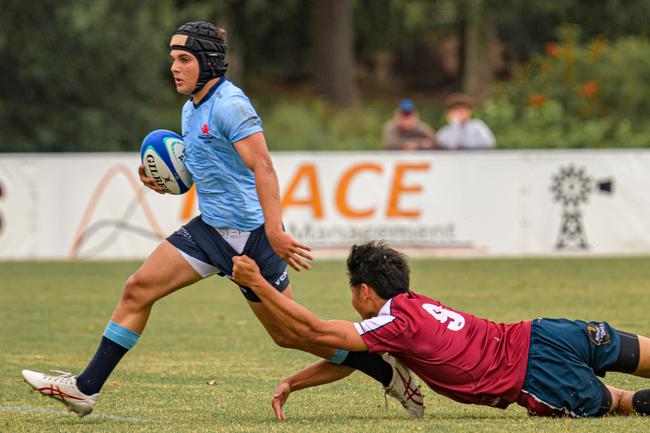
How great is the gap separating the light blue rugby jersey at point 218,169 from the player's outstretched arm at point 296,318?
2.43 feet

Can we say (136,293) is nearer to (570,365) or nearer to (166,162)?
(166,162)

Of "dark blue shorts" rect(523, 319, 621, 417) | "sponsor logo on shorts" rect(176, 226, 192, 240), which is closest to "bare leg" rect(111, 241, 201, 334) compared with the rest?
"sponsor logo on shorts" rect(176, 226, 192, 240)

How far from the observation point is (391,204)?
16.8m

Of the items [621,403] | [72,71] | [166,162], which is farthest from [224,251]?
[72,71]

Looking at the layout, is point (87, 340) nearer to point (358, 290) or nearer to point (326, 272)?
point (358, 290)

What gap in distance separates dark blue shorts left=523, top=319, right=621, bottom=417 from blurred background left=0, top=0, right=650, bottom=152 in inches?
604

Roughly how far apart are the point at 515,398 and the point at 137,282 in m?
2.00

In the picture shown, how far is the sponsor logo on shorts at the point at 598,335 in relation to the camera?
633 centimetres

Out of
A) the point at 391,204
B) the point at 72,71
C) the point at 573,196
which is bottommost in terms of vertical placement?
the point at 391,204

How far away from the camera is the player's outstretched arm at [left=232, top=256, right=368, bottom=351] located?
19.3ft

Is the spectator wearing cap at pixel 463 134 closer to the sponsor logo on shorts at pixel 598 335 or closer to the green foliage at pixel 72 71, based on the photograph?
the sponsor logo on shorts at pixel 598 335

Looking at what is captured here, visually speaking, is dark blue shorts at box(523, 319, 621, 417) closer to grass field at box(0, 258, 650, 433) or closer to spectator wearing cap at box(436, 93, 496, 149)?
grass field at box(0, 258, 650, 433)

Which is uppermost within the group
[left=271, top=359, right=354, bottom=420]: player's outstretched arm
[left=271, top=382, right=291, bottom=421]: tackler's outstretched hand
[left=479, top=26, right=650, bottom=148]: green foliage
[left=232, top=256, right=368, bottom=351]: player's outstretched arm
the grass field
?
[left=479, top=26, right=650, bottom=148]: green foliage

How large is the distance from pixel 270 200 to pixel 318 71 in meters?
32.3
